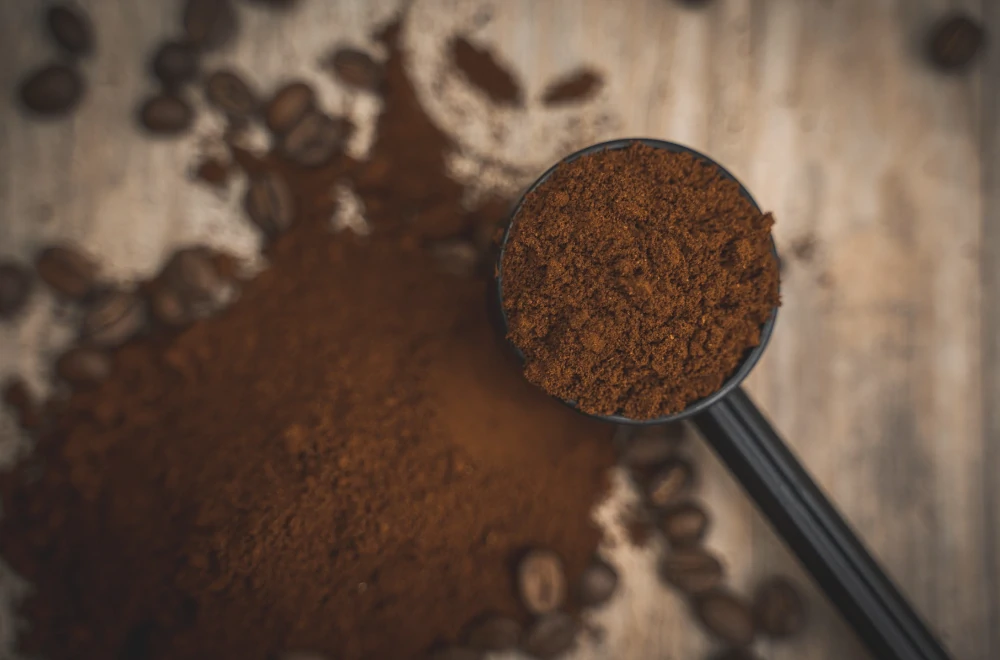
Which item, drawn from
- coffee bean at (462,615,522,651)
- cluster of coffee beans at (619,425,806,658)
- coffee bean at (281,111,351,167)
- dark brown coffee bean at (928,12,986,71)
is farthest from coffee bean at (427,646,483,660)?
dark brown coffee bean at (928,12,986,71)

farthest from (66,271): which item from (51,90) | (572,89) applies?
(572,89)

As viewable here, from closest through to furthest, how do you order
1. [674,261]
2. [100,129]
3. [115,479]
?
1. [674,261]
2. [115,479]
3. [100,129]

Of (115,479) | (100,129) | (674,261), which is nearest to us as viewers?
(674,261)

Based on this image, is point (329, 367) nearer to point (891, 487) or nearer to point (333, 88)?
point (333, 88)

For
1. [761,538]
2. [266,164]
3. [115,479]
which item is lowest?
[761,538]

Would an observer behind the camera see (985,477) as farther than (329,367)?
Yes

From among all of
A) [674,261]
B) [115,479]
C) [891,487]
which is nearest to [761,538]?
[891,487]
